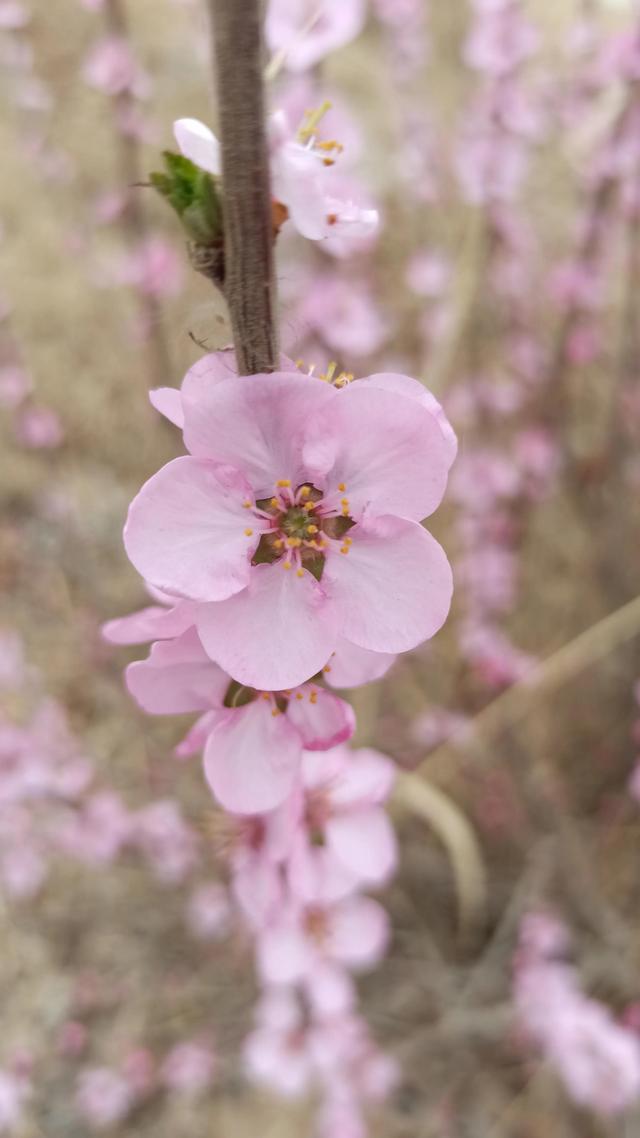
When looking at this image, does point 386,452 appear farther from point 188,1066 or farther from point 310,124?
point 188,1066

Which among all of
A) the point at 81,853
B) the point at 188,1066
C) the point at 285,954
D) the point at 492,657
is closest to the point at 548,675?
the point at 492,657

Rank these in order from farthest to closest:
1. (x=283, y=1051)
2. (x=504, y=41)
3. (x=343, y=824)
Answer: (x=283, y=1051), (x=504, y=41), (x=343, y=824)

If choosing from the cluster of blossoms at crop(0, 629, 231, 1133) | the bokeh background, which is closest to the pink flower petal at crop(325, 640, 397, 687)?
the bokeh background

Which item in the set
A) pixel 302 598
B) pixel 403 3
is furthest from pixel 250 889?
pixel 403 3

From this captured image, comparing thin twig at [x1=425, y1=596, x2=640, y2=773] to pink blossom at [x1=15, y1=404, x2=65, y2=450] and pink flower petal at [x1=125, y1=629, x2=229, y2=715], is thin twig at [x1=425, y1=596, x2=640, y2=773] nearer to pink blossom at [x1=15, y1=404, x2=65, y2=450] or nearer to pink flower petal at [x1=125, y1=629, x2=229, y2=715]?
pink flower petal at [x1=125, y1=629, x2=229, y2=715]

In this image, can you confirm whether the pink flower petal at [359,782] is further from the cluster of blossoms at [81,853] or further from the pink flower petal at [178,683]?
the cluster of blossoms at [81,853]
